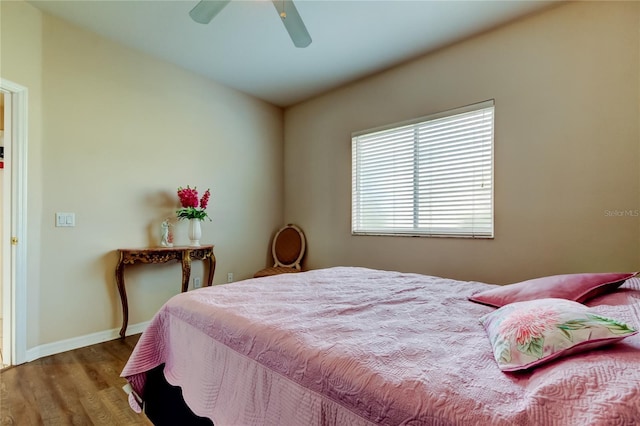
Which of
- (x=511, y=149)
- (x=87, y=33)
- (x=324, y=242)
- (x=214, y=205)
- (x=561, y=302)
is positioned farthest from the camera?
(x=324, y=242)

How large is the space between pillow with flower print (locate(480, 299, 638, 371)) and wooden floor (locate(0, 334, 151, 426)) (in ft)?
5.68

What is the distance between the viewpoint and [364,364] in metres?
0.80

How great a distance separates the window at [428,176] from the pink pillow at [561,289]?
1.24 m

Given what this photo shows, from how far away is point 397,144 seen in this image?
3184 millimetres

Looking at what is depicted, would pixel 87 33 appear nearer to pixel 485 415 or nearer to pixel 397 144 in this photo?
pixel 397 144

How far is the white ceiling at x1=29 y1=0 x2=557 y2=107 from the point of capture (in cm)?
232

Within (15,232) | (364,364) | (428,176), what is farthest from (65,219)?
(428,176)

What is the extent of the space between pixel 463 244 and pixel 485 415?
7.59 ft

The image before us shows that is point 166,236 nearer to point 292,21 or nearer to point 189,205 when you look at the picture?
point 189,205

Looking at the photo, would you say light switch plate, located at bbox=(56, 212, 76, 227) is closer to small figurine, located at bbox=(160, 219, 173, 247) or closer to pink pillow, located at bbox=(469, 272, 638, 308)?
small figurine, located at bbox=(160, 219, 173, 247)

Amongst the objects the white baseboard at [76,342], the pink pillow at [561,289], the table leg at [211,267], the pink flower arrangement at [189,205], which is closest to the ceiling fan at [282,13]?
the pink flower arrangement at [189,205]

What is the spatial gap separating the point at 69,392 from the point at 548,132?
11.7ft

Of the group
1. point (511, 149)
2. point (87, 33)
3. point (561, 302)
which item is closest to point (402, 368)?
point (561, 302)

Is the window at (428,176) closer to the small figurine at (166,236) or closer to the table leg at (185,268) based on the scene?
the table leg at (185,268)
